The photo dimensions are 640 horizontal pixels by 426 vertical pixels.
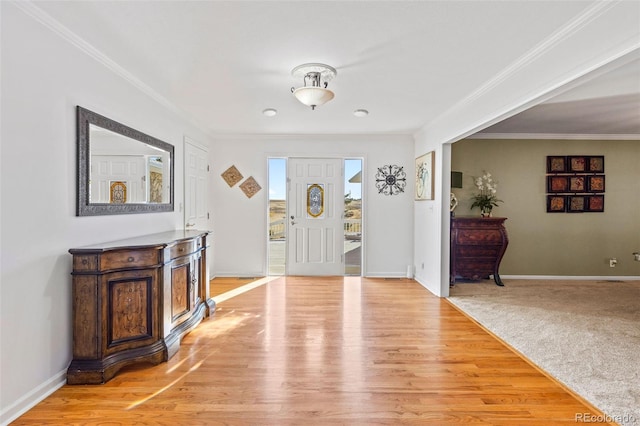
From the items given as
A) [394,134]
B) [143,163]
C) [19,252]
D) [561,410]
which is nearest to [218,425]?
[19,252]

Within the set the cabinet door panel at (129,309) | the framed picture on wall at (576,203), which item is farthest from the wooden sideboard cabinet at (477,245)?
the cabinet door panel at (129,309)

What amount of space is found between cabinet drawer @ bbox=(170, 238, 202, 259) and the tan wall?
4.15 m

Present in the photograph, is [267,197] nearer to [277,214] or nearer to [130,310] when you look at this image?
[130,310]

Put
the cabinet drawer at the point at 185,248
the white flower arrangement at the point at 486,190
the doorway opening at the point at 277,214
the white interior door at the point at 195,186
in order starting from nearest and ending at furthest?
the cabinet drawer at the point at 185,248, the white interior door at the point at 195,186, the white flower arrangement at the point at 486,190, the doorway opening at the point at 277,214

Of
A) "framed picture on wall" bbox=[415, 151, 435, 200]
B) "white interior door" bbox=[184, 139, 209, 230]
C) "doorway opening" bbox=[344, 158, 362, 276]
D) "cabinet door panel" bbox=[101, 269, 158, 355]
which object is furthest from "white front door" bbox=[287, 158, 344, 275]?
"cabinet door panel" bbox=[101, 269, 158, 355]

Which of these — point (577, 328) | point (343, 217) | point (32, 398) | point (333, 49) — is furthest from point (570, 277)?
point (32, 398)

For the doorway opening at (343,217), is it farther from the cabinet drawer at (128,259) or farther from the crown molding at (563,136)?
the cabinet drawer at (128,259)

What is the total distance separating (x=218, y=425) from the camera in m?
1.93

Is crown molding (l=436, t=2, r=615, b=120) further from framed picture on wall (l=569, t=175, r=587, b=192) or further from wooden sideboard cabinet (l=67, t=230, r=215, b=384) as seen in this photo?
framed picture on wall (l=569, t=175, r=587, b=192)

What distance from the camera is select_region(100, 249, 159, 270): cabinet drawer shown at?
2.34 metres

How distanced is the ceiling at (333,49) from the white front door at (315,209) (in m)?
1.64

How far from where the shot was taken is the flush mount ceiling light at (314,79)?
2789 mm

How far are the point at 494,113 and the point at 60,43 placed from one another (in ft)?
11.0

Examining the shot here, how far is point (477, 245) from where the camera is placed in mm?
5051
